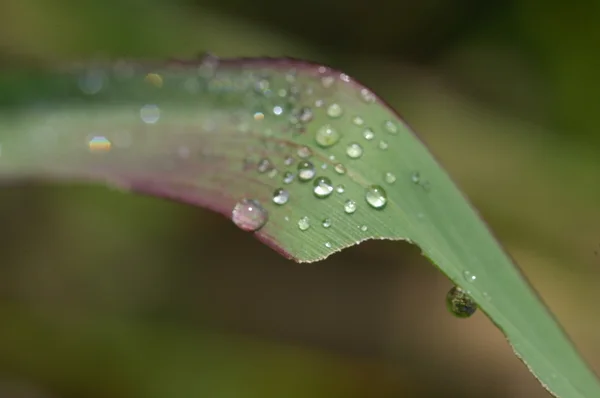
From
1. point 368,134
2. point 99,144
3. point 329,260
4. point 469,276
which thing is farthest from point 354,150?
point 329,260

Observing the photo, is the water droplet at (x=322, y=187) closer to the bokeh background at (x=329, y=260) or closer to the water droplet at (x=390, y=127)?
the water droplet at (x=390, y=127)

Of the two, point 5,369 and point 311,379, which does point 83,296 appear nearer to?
point 5,369

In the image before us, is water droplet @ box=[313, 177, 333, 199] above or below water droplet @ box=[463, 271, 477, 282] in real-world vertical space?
above

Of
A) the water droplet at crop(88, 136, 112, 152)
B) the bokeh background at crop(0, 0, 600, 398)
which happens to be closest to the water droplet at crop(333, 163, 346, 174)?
the water droplet at crop(88, 136, 112, 152)

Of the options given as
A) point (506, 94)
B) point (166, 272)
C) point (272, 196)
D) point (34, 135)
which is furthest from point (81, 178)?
point (506, 94)

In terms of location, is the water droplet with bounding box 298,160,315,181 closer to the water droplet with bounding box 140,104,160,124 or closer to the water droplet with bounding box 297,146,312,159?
the water droplet with bounding box 297,146,312,159

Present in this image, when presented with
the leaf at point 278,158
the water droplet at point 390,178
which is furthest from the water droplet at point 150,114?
the water droplet at point 390,178

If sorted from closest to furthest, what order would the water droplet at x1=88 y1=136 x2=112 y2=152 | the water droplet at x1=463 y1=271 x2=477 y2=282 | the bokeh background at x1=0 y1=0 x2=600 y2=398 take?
the water droplet at x1=463 y1=271 x2=477 y2=282
the water droplet at x1=88 y1=136 x2=112 y2=152
the bokeh background at x1=0 y1=0 x2=600 y2=398
